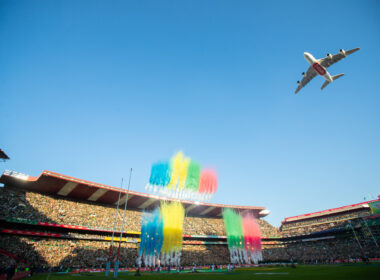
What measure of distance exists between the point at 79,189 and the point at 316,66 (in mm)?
54086

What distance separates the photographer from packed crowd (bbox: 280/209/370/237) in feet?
225

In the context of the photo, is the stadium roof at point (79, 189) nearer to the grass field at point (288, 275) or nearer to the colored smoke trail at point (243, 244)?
the colored smoke trail at point (243, 244)

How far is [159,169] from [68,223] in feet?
75.3

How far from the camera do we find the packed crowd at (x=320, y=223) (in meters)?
68.5

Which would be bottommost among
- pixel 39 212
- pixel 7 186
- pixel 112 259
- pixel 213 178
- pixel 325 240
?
pixel 112 259

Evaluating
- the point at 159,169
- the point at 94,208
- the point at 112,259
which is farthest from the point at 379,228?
the point at 94,208

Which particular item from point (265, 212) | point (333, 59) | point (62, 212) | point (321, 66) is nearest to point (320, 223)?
point (265, 212)

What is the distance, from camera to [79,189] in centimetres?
4941

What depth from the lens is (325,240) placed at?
224ft

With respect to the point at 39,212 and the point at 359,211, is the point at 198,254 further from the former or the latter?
the point at 359,211

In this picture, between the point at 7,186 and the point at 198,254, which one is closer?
the point at 7,186

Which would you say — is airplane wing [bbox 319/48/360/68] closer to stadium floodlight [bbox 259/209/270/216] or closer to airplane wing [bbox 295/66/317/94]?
airplane wing [bbox 295/66/317/94]

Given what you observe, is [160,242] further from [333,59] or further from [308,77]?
[333,59]

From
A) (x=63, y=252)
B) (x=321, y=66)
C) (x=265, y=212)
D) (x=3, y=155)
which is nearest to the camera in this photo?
(x=321, y=66)
